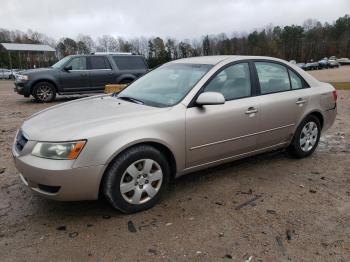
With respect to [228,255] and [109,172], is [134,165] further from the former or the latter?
[228,255]

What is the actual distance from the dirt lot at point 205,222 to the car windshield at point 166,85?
3.61 ft

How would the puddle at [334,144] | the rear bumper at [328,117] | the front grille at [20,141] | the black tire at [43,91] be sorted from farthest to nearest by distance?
1. the black tire at [43,91]
2. the puddle at [334,144]
3. the rear bumper at [328,117]
4. the front grille at [20,141]

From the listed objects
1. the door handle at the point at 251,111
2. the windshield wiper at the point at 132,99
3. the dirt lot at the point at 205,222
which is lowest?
the dirt lot at the point at 205,222

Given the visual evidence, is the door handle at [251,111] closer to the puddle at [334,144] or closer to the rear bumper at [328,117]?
the rear bumper at [328,117]

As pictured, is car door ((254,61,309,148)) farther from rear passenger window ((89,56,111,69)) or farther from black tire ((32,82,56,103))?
black tire ((32,82,56,103))

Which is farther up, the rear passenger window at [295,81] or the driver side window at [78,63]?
the driver side window at [78,63]

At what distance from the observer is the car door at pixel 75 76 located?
12.8 m

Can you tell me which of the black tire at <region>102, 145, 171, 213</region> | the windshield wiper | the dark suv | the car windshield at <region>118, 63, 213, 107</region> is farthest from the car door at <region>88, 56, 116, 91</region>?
the black tire at <region>102, 145, 171, 213</region>

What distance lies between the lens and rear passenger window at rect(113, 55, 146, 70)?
44.7ft

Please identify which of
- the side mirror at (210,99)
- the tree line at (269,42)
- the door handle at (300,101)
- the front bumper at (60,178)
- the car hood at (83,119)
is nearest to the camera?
the front bumper at (60,178)

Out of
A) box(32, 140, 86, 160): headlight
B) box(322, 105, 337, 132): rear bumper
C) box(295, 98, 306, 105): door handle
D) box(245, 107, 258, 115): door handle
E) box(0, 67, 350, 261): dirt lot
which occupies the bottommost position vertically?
box(0, 67, 350, 261): dirt lot

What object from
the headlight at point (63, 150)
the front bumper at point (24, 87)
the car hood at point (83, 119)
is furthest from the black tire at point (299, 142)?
the front bumper at point (24, 87)

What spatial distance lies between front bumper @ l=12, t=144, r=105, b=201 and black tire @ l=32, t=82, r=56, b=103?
9.73 meters

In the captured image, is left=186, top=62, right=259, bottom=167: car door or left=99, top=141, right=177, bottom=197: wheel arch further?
left=186, top=62, right=259, bottom=167: car door
